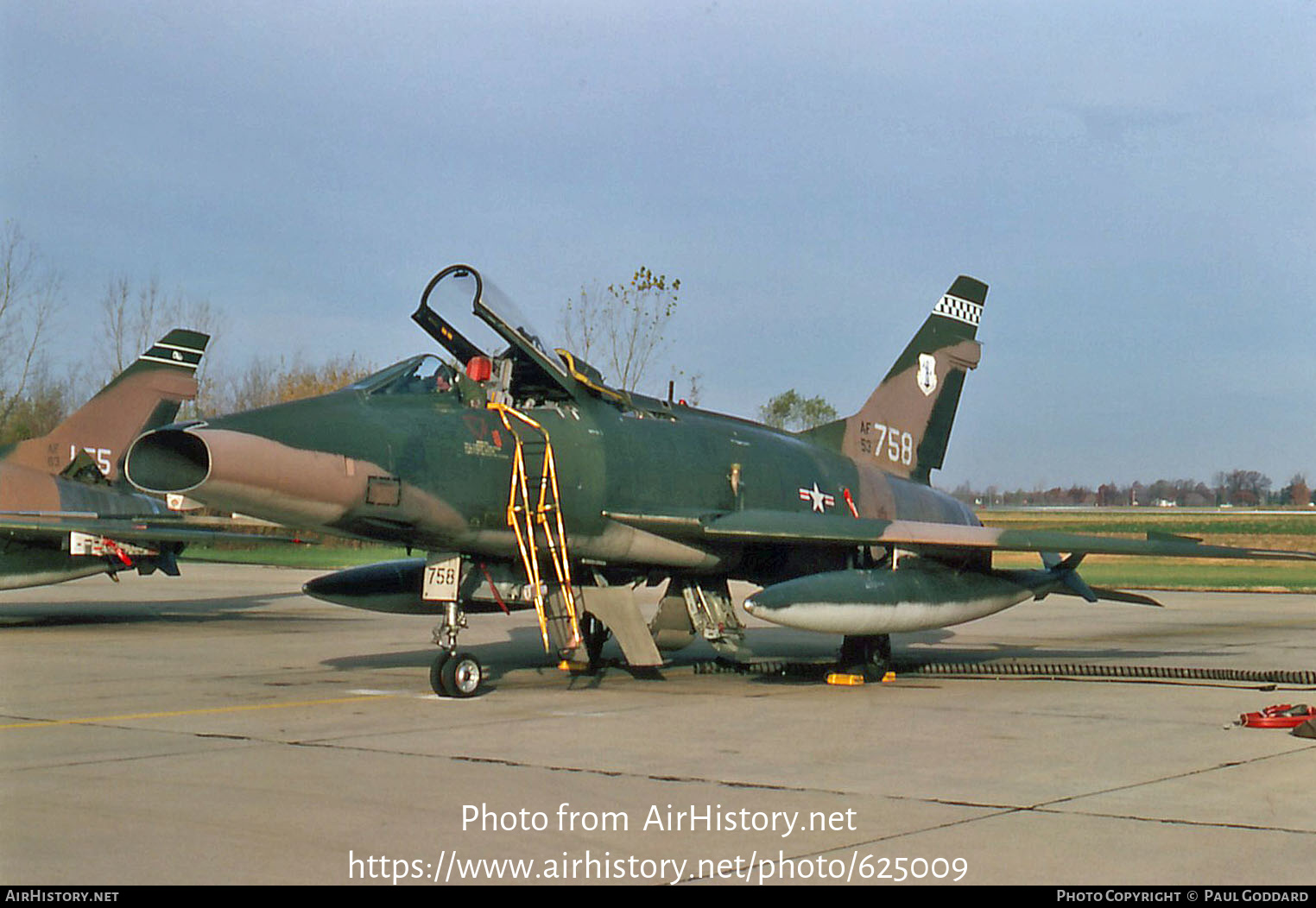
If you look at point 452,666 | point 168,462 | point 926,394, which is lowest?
point 452,666

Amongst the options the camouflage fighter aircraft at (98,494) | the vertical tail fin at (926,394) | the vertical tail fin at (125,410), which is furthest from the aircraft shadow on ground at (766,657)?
the vertical tail fin at (125,410)

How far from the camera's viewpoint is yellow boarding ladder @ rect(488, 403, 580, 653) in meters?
10.9

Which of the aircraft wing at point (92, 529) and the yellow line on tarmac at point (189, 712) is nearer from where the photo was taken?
the yellow line on tarmac at point (189, 712)

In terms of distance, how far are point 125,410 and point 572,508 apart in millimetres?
11904

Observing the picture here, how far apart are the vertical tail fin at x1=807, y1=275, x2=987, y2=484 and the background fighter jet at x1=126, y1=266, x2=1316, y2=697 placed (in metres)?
1.39

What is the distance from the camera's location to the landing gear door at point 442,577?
1073 cm

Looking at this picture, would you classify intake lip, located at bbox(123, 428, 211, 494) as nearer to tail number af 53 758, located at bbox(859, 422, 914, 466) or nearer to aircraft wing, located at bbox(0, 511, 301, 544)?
aircraft wing, located at bbox(0, 511, 301, 544)

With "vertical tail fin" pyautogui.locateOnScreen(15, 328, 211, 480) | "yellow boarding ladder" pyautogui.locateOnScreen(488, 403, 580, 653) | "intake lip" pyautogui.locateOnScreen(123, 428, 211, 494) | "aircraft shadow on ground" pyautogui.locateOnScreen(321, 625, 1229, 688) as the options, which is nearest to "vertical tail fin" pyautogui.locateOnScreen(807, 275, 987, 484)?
"aircraft shadow on ground" pyautogui.locateOnScreen(321, 625, 1229, 688)

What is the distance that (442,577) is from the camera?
1080cm

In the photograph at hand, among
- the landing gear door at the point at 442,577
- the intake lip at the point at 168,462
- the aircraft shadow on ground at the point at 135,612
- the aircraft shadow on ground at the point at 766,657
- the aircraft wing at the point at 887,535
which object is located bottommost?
the aircraft shadow on ground at the point at 766,657

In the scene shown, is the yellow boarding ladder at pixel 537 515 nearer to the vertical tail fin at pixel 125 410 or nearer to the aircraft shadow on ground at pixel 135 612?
the aircraft shadow on ground at pixel 135 612

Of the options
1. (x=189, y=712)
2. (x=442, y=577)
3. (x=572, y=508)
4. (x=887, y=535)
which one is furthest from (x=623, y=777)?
(x=887, y=535)

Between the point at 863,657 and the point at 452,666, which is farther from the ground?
the point at 452,666

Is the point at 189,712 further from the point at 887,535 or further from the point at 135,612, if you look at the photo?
the point at 135,612
